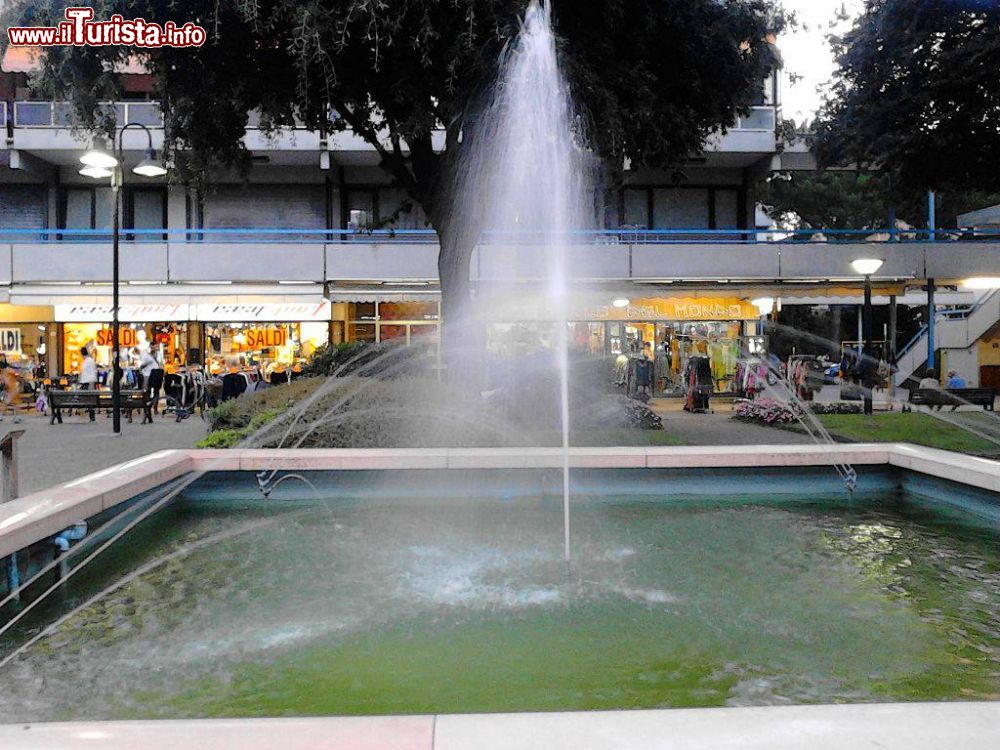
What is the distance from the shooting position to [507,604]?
5.61m

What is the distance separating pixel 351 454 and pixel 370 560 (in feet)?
9.13

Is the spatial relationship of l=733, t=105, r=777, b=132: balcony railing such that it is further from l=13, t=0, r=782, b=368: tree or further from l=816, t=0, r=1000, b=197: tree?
l=13, t=0, r=782, b=368: tree

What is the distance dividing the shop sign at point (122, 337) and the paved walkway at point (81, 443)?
5.23 meters

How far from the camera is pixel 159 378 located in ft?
66.7

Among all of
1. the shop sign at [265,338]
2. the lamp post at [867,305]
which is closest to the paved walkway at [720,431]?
the lamp post at [867,305]

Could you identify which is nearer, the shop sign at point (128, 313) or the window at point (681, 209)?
the shop sign at point (128, 313)

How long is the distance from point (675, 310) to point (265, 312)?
41.3ft

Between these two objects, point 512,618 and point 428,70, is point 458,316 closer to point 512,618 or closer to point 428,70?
point 428,70

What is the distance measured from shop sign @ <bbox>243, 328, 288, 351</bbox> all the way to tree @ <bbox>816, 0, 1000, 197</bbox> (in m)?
17.2

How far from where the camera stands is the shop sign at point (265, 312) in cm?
2423

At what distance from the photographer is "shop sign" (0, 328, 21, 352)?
2573 centimetres

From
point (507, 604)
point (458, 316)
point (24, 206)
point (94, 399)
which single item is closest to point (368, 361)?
point (458, 316)

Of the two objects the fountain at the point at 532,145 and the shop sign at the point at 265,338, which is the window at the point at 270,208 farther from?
the fountain at the point at 532,145

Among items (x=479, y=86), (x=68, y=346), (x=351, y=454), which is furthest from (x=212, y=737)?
(x=68, y=346)
